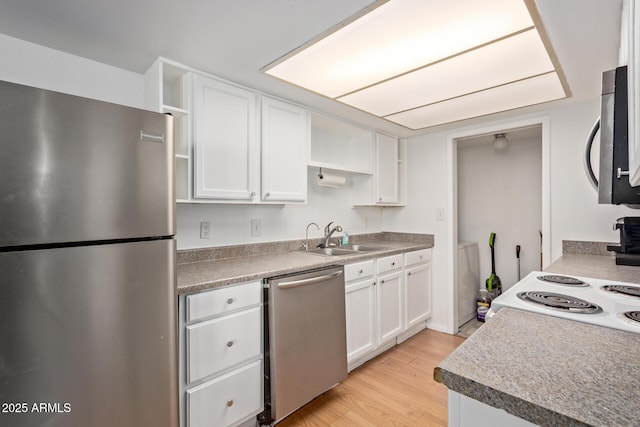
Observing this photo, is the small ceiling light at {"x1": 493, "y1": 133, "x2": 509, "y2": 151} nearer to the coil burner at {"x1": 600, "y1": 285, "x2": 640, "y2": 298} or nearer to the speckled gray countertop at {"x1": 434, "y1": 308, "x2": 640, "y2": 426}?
the coil burner at {"x1": 600, "y1": 285, "x2": 640, "y2": 298}

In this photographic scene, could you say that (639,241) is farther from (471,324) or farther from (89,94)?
(89,94)

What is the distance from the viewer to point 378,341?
2.47m

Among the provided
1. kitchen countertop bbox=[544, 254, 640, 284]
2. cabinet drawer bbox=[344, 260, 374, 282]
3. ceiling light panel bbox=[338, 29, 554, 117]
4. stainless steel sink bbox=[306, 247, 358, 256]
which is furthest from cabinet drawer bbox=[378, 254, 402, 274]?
ceiling light panel bbox=[338, 29, 554, 117]

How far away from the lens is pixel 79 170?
39.4 inches

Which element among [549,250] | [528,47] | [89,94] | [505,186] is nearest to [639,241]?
[549,250]

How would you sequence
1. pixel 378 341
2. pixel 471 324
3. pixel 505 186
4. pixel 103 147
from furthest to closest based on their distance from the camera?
pixel 505 186 < pixel 471 324 < pixel 378 341 < pixel 103 147

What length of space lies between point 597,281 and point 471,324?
7.36 ft

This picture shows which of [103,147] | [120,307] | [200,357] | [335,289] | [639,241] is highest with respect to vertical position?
[103,147]

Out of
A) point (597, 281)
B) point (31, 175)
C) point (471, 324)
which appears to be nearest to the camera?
point (31, 175)

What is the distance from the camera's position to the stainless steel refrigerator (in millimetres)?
897

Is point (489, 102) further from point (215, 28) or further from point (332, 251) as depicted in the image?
point (215, 28)

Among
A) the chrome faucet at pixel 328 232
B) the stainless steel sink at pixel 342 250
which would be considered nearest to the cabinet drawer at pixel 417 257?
the stainless steel sink at pixel 342 250

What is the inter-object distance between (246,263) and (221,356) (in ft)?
1.97

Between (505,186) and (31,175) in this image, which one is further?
(505,186)
